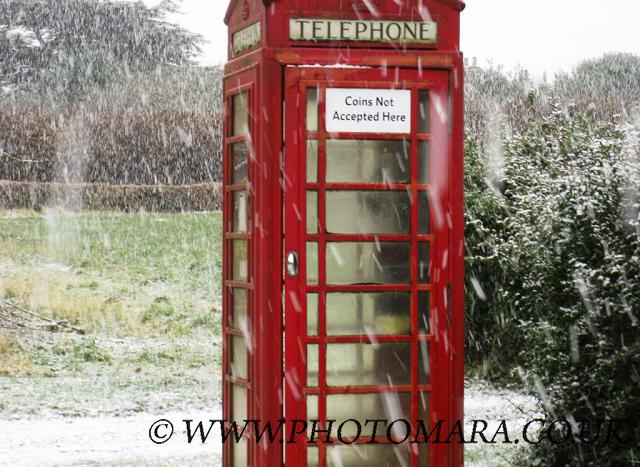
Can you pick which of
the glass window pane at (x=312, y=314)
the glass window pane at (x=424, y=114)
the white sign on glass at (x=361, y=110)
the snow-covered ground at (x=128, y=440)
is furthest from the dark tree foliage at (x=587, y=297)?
the glass window pane at (x=312, y=314)

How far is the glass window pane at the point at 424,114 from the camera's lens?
4.93m

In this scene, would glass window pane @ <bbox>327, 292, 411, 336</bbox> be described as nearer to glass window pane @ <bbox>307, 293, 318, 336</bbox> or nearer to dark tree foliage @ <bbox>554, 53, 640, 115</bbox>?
glass window pane @ <bbox>307, 293, 318, 336</bbox>

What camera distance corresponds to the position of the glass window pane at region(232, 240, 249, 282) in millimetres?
5062

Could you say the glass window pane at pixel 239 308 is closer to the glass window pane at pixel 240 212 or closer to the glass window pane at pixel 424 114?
the glass window pane at pixel 240 212

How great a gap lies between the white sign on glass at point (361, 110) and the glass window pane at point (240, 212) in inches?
23.3

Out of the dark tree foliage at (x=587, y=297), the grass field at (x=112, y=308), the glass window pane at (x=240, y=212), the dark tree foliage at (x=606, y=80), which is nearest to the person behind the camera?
the glass window pane at (x=240, y=212)

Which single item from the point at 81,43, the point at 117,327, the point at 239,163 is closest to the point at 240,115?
the point at 239,163

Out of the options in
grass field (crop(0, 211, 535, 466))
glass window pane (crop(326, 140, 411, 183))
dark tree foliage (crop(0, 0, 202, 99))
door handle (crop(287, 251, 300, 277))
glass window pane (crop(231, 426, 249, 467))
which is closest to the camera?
door handle (crop(287, 251, 300, 277))

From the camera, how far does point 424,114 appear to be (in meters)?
4.94

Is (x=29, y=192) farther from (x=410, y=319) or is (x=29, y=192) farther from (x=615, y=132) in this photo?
(x=410, y=319)

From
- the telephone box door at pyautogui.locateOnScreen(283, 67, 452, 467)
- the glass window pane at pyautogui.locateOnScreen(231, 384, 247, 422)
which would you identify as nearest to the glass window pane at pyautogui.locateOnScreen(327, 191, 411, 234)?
the telephone box door at pyautogui.locateOnScreen(283, 67, 452, 467)

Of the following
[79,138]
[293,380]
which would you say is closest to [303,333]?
[293,380]

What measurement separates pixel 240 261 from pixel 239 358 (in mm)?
507

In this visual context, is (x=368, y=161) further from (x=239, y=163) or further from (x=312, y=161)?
(x=239, y=163)
